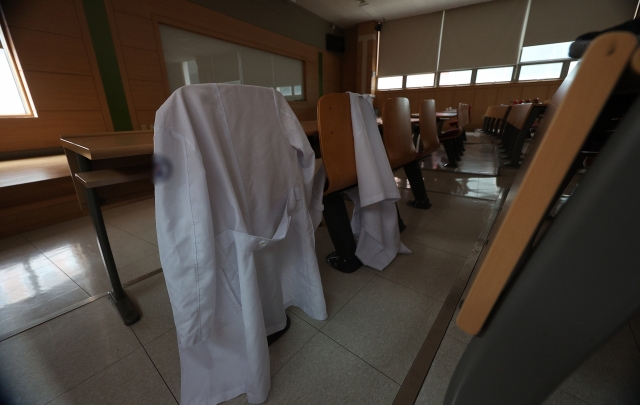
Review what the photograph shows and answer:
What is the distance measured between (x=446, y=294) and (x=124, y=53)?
513 centimetres

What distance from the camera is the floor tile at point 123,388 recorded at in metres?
0.82

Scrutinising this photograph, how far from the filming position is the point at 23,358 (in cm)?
97

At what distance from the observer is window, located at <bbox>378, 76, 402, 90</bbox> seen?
8.94 m

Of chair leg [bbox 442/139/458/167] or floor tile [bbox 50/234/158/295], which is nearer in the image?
floor tile [bbox 50/234/158/295]

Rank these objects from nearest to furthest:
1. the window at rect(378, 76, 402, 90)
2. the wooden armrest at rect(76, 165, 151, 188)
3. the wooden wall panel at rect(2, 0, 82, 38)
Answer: the wooden armrest at rect(76, 165, 151, 188), the wooden wall panel at rect(2, 0, 82, 38), the window at rect(378, 76, 402, 90)

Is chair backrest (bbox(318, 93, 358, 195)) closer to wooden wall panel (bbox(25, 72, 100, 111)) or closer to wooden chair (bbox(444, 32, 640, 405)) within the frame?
wooden chair (bbox(444, 32, 640, 405))

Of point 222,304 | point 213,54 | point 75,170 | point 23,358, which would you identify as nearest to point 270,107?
point 222,304

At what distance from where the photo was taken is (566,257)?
0.97 ft

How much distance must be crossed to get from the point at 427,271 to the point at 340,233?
50cm

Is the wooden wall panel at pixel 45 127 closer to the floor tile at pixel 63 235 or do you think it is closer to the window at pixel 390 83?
the floor tile at pixel 63 235

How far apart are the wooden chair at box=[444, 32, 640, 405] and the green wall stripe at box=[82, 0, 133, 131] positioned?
505 cm

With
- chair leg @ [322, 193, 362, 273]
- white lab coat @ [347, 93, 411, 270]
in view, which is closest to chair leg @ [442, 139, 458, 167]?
white lab coat @ [347, 93, 411, 270]

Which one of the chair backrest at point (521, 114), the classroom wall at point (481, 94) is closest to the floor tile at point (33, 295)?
the chair backrest at point (521, 114)

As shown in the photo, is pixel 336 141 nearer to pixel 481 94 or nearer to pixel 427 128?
pixel 427 128
